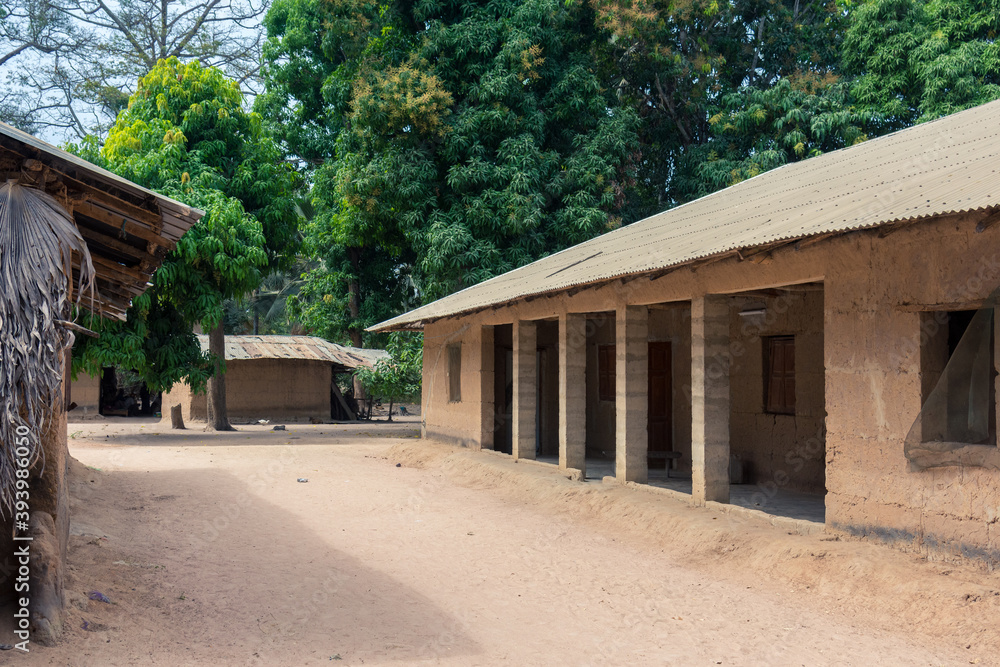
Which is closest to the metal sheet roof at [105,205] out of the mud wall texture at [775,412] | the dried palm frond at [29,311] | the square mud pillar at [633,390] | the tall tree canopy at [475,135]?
the dried palm frond at [29,311]

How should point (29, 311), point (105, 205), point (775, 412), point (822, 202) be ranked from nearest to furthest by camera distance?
1. point (29, 311)
2. point (105, 205)
3. point (822, 202)
4. point (775, 412)

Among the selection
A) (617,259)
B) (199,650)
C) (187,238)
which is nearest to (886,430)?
(617,259)

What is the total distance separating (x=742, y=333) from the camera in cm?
1184

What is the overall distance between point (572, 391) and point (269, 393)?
17.0 metres

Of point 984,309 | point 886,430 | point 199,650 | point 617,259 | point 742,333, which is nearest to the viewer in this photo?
point 199,650

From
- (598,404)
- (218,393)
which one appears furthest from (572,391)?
(218,393)

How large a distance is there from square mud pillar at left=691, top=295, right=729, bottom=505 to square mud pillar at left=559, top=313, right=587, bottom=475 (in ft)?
9.70

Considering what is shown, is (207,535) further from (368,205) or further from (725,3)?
(725,3)

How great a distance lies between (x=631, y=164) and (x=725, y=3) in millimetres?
4971

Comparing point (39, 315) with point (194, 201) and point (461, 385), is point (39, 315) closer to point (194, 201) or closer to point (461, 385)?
point (461, 385)

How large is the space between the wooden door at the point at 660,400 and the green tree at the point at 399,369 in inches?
363

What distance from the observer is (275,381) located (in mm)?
26688

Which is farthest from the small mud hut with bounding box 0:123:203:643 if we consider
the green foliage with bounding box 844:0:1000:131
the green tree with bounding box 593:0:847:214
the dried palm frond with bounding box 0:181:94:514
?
the green tree with bounding box 593:0:847:214

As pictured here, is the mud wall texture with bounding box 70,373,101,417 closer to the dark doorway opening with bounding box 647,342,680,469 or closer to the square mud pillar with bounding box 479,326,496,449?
the square mud pillar with bounding box 479,326,496,449
